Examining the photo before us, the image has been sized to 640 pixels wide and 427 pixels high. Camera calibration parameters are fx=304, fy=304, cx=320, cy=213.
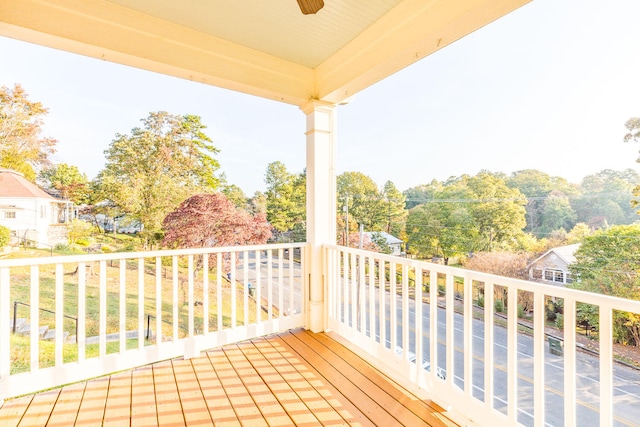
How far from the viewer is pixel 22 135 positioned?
2178 mm

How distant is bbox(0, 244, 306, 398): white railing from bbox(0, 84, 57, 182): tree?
0.73 m

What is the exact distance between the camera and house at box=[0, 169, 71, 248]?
211cm

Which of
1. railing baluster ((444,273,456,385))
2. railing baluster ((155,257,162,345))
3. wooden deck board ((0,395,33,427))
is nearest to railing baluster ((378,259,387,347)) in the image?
railing baluster ((444,273,456,385))

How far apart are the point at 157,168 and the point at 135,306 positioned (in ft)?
3.78

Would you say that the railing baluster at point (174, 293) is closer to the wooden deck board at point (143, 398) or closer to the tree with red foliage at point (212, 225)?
the tree with red foliage at point (212, 225)

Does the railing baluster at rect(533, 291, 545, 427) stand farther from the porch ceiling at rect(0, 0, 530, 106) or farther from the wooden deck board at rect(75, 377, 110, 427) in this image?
the wooden deck board at rect(75, 377, 110, 427)

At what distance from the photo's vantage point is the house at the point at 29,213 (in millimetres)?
2113

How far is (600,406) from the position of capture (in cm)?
127

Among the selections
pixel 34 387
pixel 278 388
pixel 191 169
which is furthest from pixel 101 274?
pixel 278 388

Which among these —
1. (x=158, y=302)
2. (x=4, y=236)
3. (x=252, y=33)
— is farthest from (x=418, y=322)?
(x=4, y=236)

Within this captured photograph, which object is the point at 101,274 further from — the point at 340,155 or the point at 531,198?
the point at 531,198

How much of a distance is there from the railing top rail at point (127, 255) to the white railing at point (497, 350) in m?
1.11

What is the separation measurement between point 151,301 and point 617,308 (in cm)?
293

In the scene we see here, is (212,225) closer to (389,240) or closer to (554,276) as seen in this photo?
(389,240)
